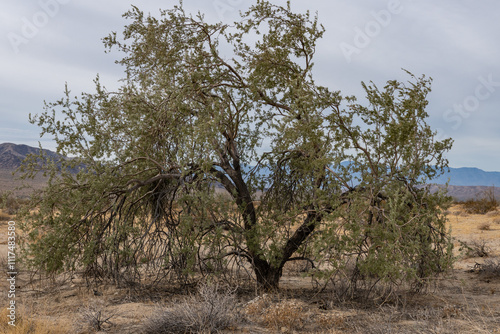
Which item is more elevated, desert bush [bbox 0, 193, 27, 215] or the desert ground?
desert bush [bbox 0, 193, 27, 215]

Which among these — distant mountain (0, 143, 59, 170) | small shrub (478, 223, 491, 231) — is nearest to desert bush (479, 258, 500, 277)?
small shrub (478, 223, 491, 231)

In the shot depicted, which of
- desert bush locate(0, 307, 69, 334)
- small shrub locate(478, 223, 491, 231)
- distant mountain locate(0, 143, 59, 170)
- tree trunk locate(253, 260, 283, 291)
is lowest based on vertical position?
desert bush locate(0, 307, 69, 334)

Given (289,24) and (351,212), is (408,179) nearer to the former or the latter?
(351,212)

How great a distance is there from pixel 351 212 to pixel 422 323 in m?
1.79

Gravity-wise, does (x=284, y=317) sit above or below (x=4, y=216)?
below

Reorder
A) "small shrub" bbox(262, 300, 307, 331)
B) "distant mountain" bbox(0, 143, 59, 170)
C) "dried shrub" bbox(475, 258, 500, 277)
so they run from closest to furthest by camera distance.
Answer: "small shrub" bbox(262, 300, 307, 331) → "dried shrub" bbox(475, 258, 500, 277) → "distant mountain" bbox(0, 143, 59, 170)

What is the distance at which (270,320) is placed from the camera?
6250 mm

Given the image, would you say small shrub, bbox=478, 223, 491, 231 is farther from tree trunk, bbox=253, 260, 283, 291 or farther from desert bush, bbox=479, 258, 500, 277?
tree trunk, bbox=253, 260, 283, 291

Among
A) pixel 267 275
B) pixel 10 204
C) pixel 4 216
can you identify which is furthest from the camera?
pixel 10 204

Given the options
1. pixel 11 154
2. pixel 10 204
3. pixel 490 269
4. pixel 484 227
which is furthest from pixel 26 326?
pixel 11 154

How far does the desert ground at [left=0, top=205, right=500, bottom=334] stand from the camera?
6023mm

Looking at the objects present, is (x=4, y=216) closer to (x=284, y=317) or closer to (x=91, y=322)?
(x=91, y=322)

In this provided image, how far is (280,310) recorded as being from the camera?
6387 mm

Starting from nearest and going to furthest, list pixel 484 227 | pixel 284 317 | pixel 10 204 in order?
pixel 284 317, pixel 484 227, pixel 10 204
